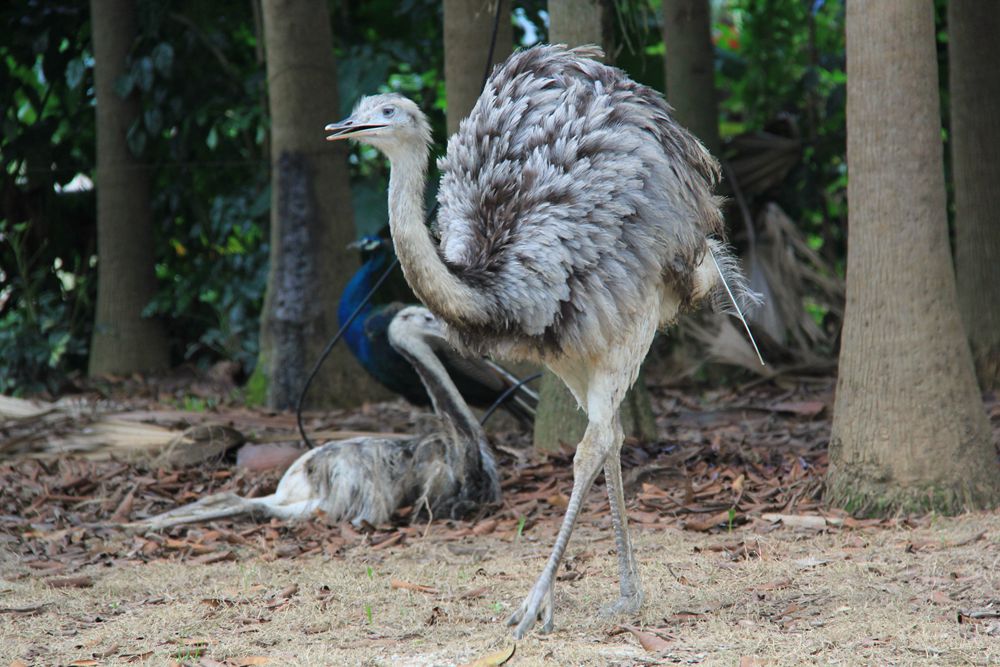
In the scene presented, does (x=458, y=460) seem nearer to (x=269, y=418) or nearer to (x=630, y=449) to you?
(x=630, y=449)

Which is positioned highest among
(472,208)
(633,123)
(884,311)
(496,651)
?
(633,123)

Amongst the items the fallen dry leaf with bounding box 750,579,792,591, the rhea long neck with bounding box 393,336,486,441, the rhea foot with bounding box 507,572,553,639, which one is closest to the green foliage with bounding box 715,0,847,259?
the rhea long neck with bounding box 393,336,486,441

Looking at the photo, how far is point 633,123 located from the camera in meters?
4.30

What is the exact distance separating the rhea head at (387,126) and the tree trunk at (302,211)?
13.6 ft

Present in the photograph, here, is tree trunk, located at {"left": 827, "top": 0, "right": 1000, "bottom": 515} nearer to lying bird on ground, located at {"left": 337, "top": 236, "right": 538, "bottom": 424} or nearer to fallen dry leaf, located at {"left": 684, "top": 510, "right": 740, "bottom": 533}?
fallen dry leaf, located at {"left": 684, "top": 510, "right": 740, "bottom": 533}

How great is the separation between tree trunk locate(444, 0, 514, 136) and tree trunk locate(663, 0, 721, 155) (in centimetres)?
247

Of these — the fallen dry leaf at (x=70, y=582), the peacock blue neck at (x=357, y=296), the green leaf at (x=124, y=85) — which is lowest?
the fallen dry leaf at (x=70, y=582)

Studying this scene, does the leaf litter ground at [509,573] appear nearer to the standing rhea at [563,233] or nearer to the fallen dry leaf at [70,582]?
the fallen dry leaf at [70,582]

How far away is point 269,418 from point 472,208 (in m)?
3.57

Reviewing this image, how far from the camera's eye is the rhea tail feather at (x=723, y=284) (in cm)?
459

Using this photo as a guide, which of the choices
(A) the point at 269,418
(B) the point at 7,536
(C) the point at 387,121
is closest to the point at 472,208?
(C) the point at 387,121

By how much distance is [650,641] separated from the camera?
3.55 m

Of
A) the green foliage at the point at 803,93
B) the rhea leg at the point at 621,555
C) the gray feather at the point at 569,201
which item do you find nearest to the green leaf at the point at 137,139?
the green foliage at the point at 803,93

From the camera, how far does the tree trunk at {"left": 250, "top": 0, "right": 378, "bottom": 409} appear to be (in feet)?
26.5
